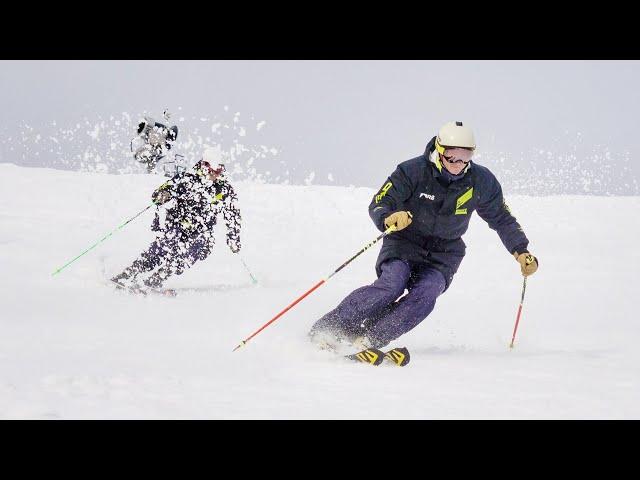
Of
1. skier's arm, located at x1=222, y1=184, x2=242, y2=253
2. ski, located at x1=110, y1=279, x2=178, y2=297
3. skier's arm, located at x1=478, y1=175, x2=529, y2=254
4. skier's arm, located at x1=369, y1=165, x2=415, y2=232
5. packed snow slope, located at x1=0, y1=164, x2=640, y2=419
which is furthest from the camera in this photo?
skier's arm, located at x1=222, y1=184, x2=242, y2=253

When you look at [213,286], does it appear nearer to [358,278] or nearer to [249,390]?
[358,278]

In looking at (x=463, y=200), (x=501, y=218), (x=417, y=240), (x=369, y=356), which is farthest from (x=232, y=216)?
(x=369, y=356)

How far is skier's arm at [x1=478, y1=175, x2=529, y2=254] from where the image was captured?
230 inches

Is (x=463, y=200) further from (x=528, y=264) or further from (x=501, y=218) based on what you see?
(x=528, y=264)

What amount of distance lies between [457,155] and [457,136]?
14 cm

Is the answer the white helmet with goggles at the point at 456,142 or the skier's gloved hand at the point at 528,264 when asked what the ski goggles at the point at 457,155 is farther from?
the skier's gloved hand at the point at 528,264

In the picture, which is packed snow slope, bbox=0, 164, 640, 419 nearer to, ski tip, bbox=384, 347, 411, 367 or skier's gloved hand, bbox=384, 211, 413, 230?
ski tip, bbox=384, 347, 411, 367

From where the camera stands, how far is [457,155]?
530 centimetres

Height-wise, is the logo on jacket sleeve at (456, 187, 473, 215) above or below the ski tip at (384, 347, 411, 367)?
above

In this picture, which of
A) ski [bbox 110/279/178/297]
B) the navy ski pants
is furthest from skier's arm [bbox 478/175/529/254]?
ski [bbox 110/279/178/297]

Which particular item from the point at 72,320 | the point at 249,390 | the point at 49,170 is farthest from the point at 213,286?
the point at 49,170

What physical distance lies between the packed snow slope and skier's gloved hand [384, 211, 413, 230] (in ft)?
3.11

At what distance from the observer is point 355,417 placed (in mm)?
3523

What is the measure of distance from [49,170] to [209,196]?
14.3m
